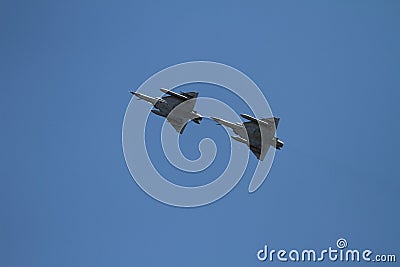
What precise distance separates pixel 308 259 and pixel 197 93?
343cm

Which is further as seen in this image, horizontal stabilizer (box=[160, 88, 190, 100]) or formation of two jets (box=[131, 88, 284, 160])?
formation of two jets (box=[131, 88, 284, 160])

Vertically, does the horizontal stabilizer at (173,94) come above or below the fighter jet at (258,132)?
above

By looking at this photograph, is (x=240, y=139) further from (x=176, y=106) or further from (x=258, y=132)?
(x=176, y=106)

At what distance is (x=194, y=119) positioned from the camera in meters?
19.3

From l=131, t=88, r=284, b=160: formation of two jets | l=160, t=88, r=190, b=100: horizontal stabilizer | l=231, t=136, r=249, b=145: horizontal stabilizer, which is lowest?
l=231, t=136, r=249, b=145: horizontal stabilizer

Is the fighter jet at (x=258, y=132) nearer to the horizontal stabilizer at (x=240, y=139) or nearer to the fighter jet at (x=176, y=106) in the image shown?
the horizontal stabilizer at (x=240, y=139)

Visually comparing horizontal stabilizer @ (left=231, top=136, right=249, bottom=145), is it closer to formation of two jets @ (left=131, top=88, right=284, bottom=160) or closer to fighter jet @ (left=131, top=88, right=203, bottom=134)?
formation of two jets @ (left=131, top=88, right=284, bottom=160)

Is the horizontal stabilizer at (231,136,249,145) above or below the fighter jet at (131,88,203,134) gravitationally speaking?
below

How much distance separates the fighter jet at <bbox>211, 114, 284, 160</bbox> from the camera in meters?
19.2

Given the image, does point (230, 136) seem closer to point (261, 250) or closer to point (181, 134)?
point (181, 134)

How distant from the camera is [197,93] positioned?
63.3 feet

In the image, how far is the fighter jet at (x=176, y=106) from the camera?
62.9ft

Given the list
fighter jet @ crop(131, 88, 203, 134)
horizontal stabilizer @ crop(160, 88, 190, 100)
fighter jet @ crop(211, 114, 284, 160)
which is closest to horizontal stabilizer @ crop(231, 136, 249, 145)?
fighter jet @ crop(211, 114, 284, 160)

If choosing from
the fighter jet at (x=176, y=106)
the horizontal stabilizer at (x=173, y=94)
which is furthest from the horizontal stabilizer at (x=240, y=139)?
the horizontal stabilizer at (x=173, y=94)
